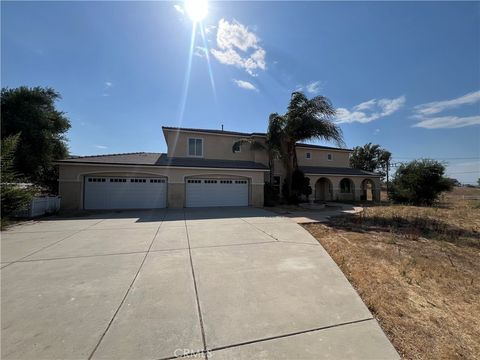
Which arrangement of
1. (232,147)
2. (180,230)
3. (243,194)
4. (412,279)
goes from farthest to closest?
(232,147) < (243,194) < (180,230) < (412,279)

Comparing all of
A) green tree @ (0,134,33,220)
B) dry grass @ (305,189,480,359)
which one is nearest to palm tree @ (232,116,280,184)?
dry grass @ (305,189,480,359)

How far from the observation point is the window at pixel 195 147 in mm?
16734

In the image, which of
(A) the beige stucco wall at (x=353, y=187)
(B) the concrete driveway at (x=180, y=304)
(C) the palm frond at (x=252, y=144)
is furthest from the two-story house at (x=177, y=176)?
(B) the concrete driveway at (x=180, y=304)

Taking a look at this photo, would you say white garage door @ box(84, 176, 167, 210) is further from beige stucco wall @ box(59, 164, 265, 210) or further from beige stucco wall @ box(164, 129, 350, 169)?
beige stucco wall @ box(164, 129, 350, 169)

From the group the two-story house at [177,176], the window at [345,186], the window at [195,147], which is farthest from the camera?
the window at [345,186]

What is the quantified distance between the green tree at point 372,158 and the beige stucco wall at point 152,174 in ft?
97.0

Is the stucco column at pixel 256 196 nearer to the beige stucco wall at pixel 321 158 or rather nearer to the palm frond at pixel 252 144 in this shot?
the palm frond at pixel 252 144

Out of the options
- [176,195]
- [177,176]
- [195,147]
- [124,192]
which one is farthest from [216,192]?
[124,192]

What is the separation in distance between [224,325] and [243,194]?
1297cm

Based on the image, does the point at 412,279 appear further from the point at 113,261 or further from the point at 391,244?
the point at 113,261

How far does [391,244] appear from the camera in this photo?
20.2 ft

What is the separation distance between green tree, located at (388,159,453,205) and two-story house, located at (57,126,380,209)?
6538mm

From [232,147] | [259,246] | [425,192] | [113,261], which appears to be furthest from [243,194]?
[425,192]

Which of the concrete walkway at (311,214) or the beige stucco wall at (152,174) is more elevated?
the beige stucco wall at (152,174)
